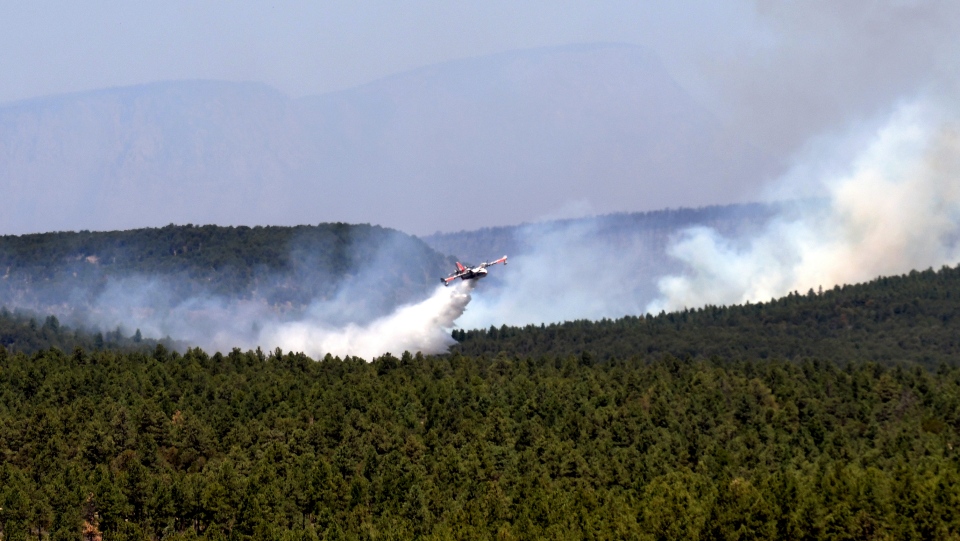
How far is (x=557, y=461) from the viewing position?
504 feet

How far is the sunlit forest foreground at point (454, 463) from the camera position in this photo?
399ft

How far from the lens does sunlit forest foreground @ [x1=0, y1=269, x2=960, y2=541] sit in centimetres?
12162

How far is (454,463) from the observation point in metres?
146

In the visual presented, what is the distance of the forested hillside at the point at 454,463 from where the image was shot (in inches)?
4788

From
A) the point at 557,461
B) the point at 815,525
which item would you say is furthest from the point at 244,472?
the point at 815,525

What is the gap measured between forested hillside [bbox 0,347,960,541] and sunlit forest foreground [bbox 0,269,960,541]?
27cm

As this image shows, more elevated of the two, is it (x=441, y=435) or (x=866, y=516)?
(x=441, y=435)

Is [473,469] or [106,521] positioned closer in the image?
[106,521]

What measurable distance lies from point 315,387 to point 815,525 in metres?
88.6

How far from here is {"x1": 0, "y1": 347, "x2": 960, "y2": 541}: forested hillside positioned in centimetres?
12162

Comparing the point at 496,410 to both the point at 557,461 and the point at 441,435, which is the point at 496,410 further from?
the point at 557,461

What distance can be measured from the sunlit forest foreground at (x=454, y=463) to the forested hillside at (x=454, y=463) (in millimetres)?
274

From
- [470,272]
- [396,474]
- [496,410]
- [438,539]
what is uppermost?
[470,272]

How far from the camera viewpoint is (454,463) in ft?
480
